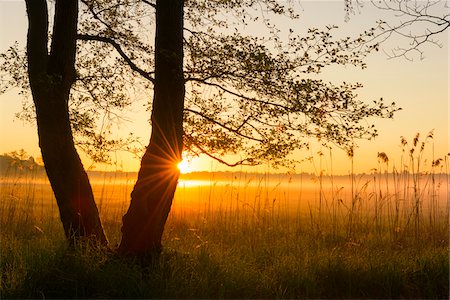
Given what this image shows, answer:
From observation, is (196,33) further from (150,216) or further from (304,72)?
(150,216)

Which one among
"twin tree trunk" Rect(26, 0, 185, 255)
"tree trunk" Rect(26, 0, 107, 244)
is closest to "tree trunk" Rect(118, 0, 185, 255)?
"twin tree trunk" Rect(26, 0, 185, 255)

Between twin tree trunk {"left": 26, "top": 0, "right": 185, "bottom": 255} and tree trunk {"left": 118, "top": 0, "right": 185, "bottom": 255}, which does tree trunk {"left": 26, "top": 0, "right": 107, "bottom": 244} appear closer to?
twin tree trunk {"left": 26, "top": 0, "right": 185, "bottom": 255}

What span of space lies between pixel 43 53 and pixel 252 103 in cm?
310

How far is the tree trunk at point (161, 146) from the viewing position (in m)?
6.79

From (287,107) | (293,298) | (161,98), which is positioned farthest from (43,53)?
(293,298)

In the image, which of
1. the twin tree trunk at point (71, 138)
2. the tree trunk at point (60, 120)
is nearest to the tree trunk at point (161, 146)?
the twin tree trunk at point (71, 138)

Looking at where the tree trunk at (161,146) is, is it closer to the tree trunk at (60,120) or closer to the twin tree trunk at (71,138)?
the twin tree trunk at (71,138)

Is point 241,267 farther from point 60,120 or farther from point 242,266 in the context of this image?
point 60,120

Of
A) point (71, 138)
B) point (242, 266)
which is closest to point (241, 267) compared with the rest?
point (242, 266)

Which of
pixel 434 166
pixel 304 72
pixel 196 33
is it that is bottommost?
pixel 434 166

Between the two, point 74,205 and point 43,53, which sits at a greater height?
point 43,53

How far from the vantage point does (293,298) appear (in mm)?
6184

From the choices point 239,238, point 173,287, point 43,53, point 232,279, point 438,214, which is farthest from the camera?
point 438,214

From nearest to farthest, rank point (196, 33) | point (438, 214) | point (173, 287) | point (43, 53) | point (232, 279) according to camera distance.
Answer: point (173, 287) → point (232, 279) → point (43, 53) → point (196, 33) → point (438, 214)
